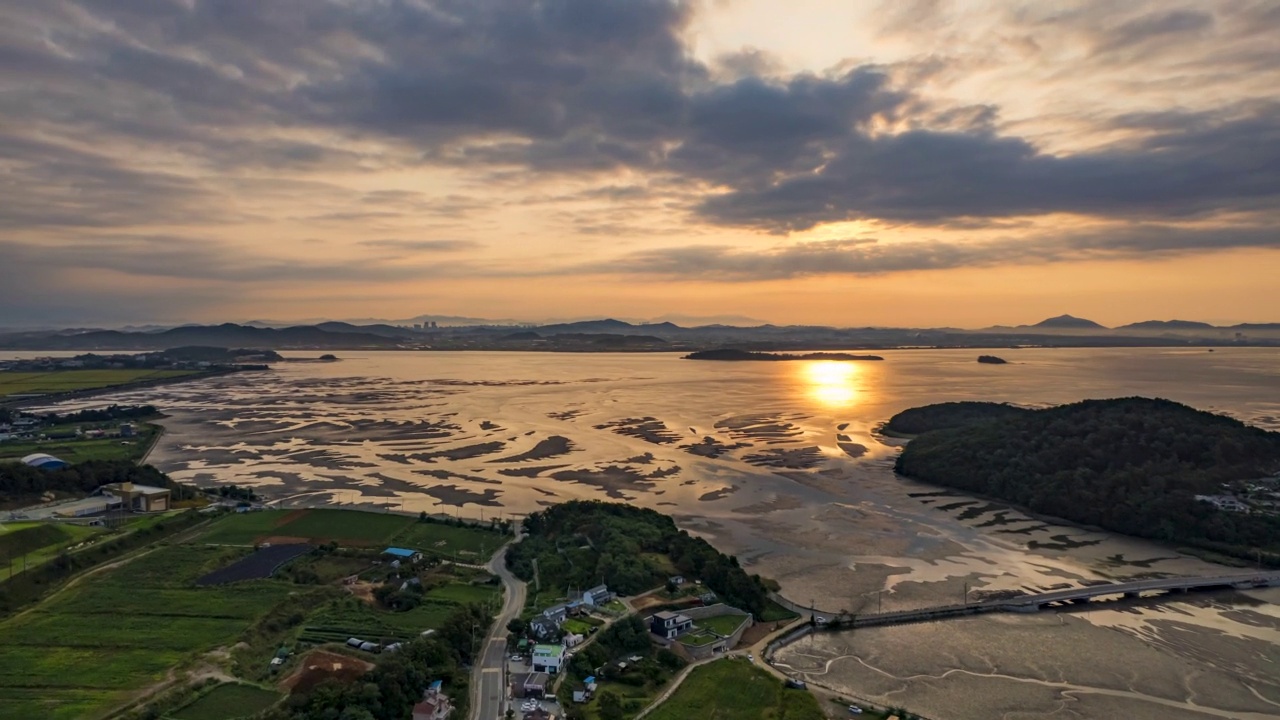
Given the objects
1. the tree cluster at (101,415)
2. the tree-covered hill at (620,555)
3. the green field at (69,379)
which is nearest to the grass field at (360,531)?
the tree-covered hill at (620,555)

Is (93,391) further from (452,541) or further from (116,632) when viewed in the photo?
(116,632)

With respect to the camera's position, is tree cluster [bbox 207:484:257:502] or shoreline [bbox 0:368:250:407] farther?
shoreline [bbox 0:368:250:407]

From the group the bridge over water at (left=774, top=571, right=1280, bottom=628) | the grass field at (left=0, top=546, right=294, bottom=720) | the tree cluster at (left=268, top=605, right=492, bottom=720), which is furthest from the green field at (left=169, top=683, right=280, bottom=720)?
the bridge over water at (left=774, top=571, right=1280, bottom=628)

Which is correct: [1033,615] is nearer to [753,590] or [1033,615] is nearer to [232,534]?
[753,590]

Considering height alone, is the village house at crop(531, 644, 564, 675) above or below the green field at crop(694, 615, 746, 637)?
above

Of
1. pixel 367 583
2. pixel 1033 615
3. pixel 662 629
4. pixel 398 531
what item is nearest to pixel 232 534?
pixel 398 531

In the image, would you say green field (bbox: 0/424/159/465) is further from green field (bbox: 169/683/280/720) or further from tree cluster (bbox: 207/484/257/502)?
green field (bbox: 169/683/280/720)

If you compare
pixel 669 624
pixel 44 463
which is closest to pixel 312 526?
pixel 44 463
